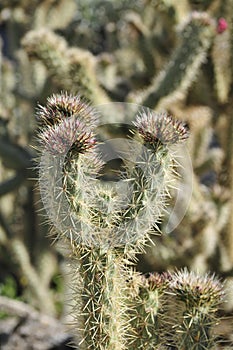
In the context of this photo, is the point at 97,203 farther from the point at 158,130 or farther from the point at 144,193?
the point at 158,130

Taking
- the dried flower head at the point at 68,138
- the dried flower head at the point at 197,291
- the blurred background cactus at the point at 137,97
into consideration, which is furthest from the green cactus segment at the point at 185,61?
the dried flower head at the point at 68,138

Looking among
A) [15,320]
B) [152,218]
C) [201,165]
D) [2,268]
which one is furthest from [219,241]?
[152,218]

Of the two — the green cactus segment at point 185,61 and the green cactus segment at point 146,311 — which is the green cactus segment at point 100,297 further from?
the green cactus segment at point 185,61

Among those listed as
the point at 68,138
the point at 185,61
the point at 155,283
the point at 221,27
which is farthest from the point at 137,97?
the point at 68,138

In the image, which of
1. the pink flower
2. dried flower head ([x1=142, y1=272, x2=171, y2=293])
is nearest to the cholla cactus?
dried flower head ([x1=142, y1=272, x2=171, y2=293])

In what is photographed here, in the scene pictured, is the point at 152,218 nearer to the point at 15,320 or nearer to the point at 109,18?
the point at 15,320

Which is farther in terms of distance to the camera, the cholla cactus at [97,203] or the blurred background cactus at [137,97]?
the blurred background cactus at [137,97]

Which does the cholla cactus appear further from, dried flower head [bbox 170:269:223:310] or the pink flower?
the pink flower
